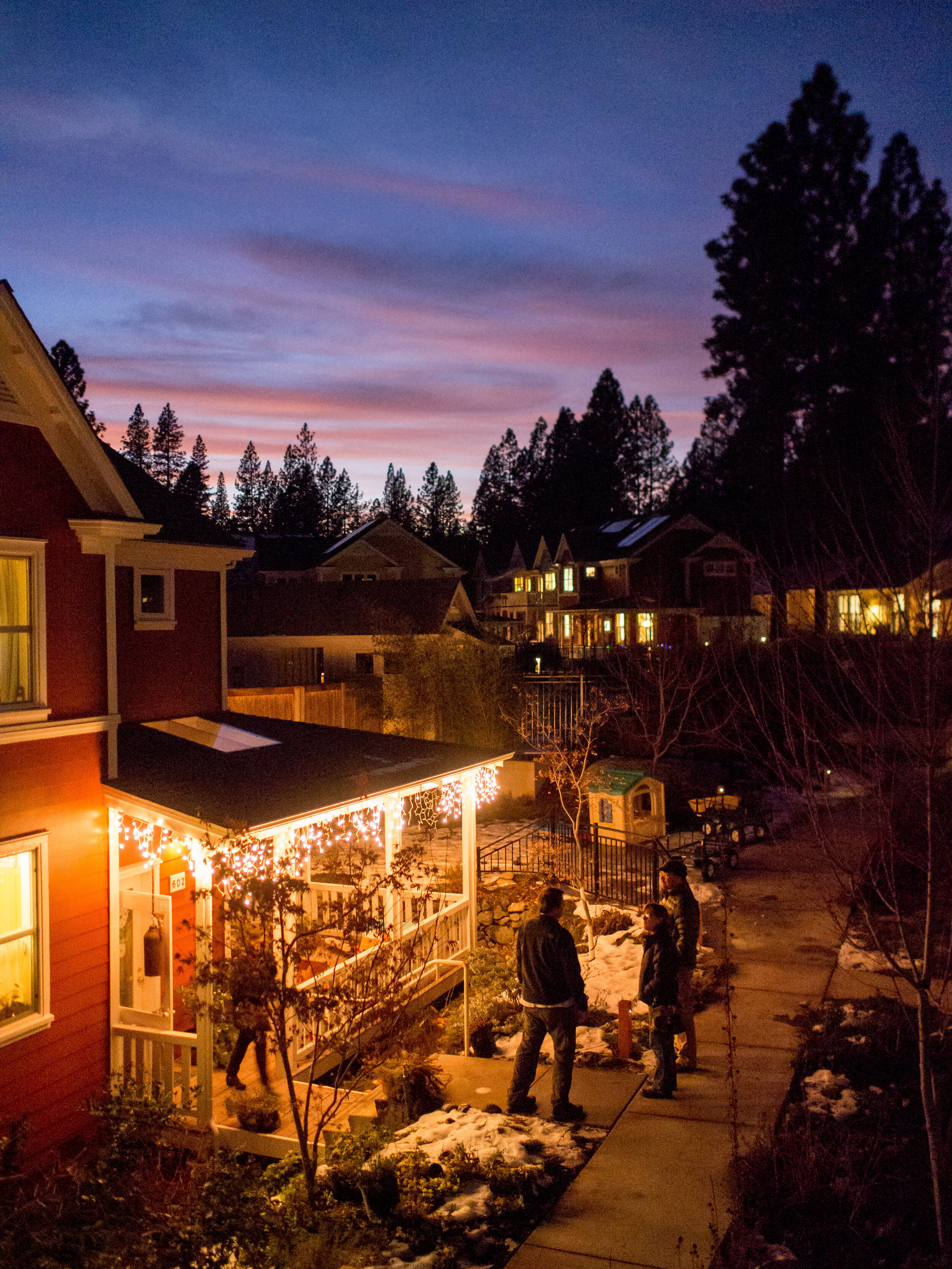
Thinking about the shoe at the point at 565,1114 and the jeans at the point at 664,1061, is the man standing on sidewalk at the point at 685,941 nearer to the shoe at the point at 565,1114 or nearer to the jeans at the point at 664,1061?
the jeans at the point at 664,1061

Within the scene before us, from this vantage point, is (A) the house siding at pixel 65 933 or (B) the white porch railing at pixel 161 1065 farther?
(B) the white porch railing at pixel 161 1065

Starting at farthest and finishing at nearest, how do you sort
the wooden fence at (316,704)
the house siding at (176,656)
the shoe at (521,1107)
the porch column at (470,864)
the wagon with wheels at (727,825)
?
the wooden fence at (316,704), the wagon with wheels at (727,825), the porch column at (470,864), the house siding at (176,656), the shoe at (521,1107)

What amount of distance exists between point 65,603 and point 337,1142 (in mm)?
5167

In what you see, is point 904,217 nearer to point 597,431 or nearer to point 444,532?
point 597,431

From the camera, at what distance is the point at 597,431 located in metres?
78.2

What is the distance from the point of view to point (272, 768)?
10273 millimetres

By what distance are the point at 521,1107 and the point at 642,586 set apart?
1543 inches

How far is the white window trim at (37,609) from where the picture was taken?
27.5ft

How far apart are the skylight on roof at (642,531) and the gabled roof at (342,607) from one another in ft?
34.1

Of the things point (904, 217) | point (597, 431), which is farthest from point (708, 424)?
point (597, 431)

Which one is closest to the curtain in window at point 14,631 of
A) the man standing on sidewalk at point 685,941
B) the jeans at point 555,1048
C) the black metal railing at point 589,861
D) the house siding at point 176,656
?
the house siding at point 176,656

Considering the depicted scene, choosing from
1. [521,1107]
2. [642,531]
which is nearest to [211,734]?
[521,1107]

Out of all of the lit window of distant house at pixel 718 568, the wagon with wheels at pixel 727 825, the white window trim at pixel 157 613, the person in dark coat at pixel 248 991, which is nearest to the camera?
the person in dark coat at pixel 248 991

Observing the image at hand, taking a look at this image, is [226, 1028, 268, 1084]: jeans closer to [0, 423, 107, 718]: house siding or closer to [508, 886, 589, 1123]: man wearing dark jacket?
[508, 886, 589, 1123]: man wearing dark jacket
